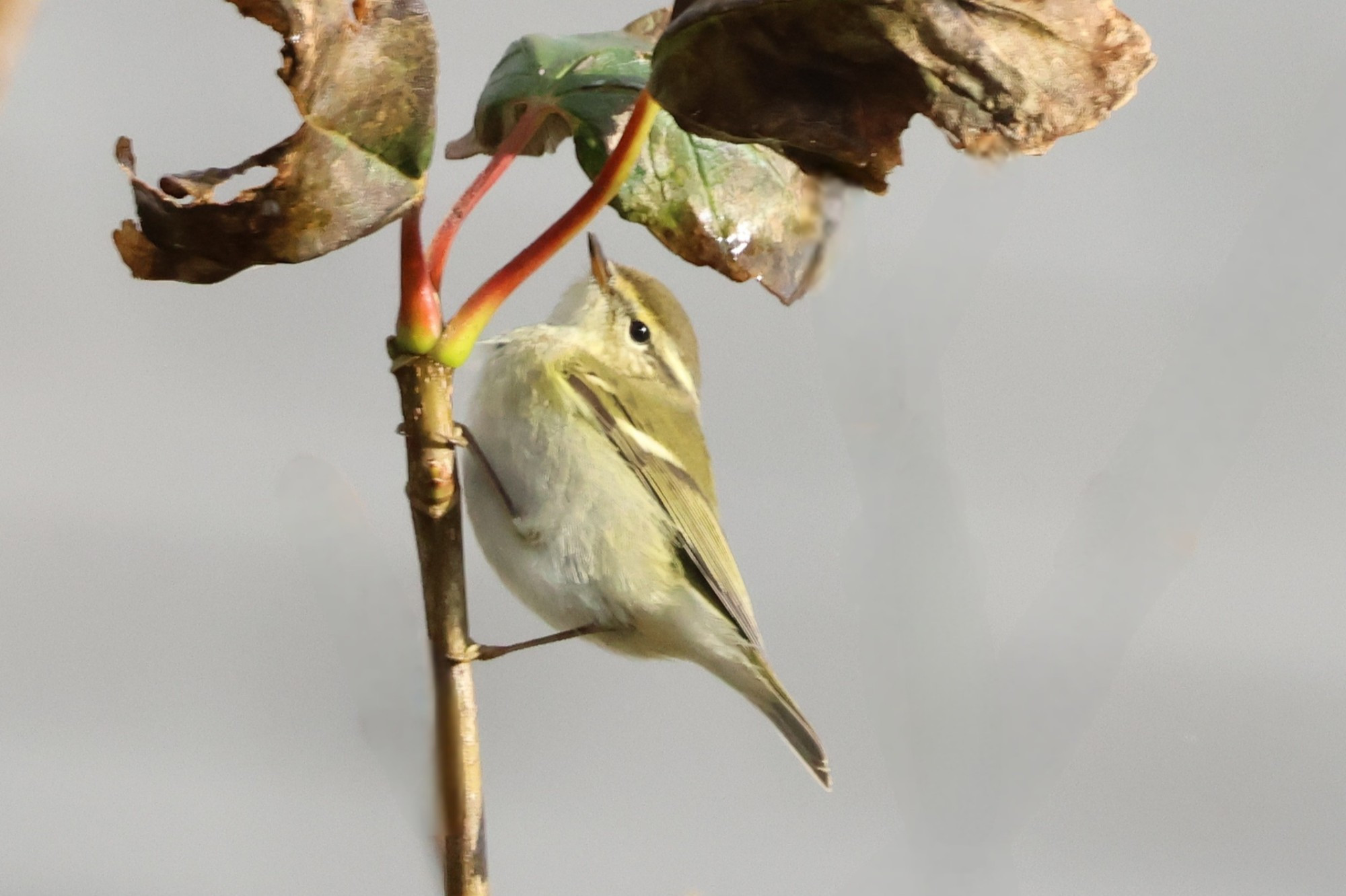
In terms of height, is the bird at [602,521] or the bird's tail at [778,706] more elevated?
the bird at [602,521]

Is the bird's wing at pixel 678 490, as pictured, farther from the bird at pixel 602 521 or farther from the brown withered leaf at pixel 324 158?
the brown withered leaf at pixel 324 158

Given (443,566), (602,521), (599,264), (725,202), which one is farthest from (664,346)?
(443,566)

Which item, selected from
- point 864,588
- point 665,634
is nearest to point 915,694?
point 864,588

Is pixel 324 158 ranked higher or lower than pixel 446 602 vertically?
higher

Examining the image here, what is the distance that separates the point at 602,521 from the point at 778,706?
0.80 ft

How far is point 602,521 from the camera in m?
1.09

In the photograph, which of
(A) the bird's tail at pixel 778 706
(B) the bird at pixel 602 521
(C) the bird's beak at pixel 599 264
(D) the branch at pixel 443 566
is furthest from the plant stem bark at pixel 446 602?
(C) the bird's beak at pixel 599 264

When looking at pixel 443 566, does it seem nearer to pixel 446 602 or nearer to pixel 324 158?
pixel 446 602

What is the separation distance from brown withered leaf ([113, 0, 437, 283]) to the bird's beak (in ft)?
2.44

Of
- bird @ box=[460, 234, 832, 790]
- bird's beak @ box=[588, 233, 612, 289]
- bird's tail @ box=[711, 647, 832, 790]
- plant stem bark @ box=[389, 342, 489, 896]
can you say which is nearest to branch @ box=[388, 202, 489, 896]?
plant stem bark @ box=[389, 342, 489, 896]

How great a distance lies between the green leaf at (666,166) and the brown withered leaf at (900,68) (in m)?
0.11

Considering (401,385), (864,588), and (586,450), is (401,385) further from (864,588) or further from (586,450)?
(864,588)

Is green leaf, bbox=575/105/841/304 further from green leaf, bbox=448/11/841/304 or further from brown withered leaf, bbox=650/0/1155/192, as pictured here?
brown withered leaf, bbox=650/0/1155/192

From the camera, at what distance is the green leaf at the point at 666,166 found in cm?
62
